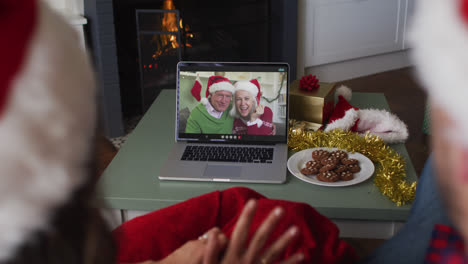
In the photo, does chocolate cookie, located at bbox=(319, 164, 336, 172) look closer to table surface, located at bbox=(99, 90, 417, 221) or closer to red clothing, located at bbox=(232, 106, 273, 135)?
table surface, located at bbox=(99, 90, 417, 221)

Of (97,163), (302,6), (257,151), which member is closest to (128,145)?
(257,151)

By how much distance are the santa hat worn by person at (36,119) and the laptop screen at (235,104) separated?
104 centimetres

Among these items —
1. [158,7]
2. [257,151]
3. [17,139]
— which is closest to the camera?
[17,139]

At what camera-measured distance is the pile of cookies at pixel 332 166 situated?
1188 mm

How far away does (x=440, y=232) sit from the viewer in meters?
0.54

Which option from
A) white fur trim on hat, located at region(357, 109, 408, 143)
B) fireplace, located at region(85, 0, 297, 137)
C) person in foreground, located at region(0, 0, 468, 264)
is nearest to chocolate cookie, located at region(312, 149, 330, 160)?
white fur trim on hat, located at region(357, 109, 408, 143)

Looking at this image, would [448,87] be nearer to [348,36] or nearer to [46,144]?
A: [46,144]

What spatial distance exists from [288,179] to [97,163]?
867mm

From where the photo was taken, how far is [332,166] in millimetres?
1210

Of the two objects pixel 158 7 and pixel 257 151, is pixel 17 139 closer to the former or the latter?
pixel 257 151

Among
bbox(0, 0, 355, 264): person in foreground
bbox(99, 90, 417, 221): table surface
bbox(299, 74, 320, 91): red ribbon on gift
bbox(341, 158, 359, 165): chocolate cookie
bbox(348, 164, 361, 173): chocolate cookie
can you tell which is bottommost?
bbox(99, 90, 417, 221): table surface

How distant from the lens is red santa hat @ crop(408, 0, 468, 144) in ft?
1.03

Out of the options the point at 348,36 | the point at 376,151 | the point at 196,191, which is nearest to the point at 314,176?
the point at 376,151

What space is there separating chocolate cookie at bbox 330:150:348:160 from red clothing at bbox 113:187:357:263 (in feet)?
1.06
